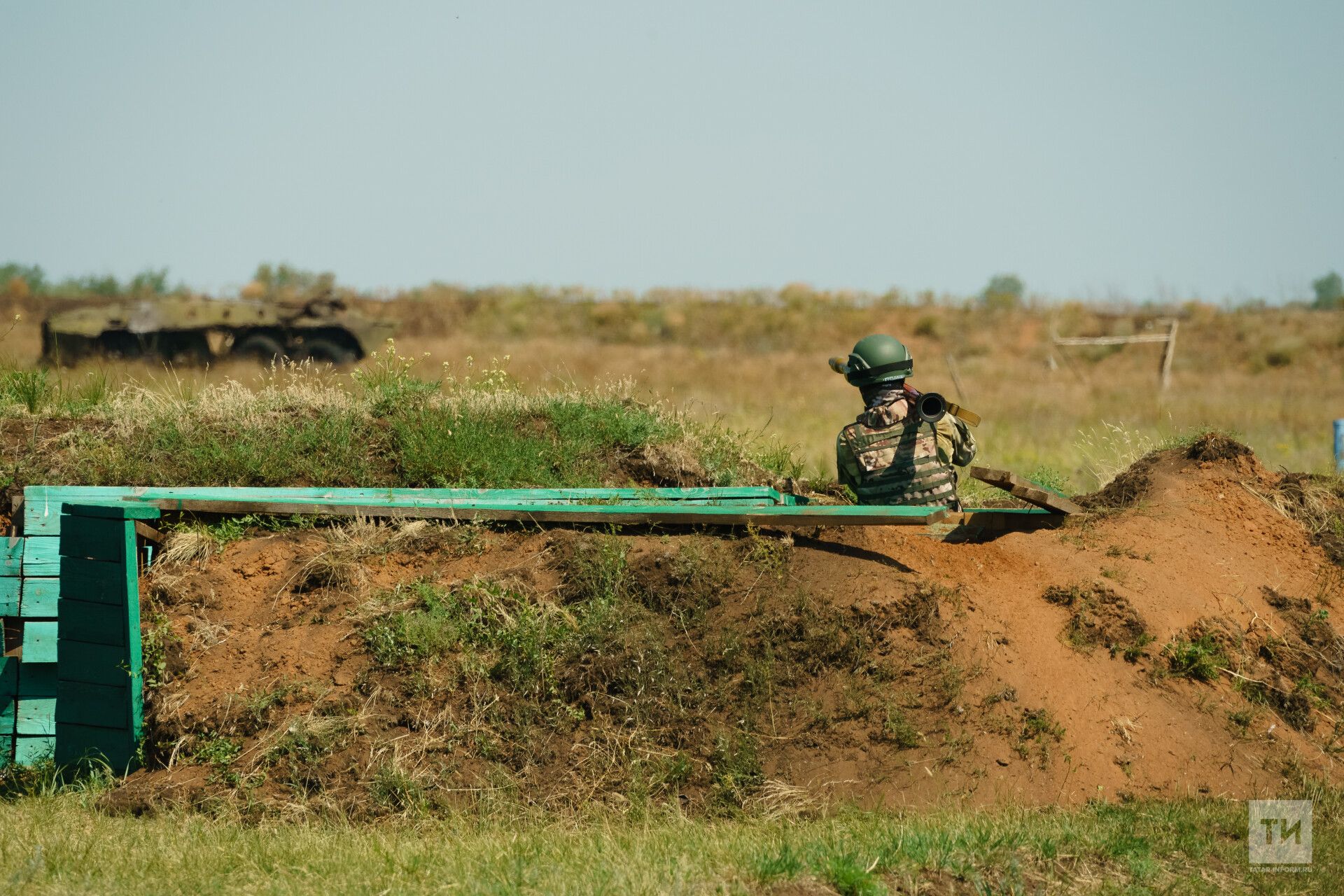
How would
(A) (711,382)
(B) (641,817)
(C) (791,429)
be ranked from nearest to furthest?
(B) (641,817) → (C) (791,429) → (A) (711,382)

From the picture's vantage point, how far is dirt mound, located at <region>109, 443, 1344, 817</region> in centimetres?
499

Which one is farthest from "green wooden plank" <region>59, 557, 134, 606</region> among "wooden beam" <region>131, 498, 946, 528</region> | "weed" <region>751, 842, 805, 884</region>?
→ "weed" <region>751, 842, 805, 884</region>

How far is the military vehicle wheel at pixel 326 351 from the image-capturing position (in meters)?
23.2

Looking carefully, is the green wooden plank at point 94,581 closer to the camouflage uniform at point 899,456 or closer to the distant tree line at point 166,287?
the camouflage uniform at point 899,456

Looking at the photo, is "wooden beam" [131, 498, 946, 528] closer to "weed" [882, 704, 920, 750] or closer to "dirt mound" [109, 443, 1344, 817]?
"dirt mound" [109, 443, 1344, 817]

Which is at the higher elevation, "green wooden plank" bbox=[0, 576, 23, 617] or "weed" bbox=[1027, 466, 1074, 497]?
"weed" bbox=[1027, 466, 1074, 497]

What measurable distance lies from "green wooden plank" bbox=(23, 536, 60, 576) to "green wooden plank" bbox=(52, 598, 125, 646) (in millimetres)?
474

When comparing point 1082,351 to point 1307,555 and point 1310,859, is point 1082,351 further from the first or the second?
point 1310,859

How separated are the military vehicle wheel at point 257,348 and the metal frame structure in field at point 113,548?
1738cm

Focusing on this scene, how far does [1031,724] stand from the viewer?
205 inches

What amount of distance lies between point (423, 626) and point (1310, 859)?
12.6 ft

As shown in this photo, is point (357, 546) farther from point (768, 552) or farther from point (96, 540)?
point (768, 552)

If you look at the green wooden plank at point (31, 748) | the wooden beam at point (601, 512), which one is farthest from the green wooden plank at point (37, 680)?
the wooden beam at point (601, 512)

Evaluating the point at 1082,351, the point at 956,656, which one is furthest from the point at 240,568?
the point at 1082,351
